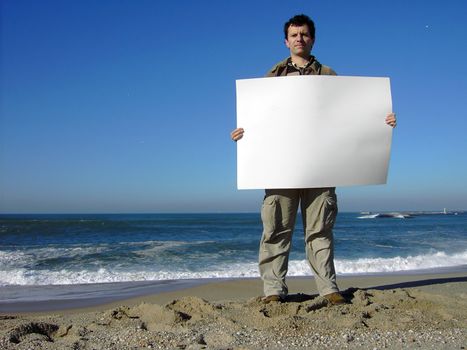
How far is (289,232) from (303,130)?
0.75 meters

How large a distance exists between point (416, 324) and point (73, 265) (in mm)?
7750

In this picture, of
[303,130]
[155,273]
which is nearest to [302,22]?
[303,130]

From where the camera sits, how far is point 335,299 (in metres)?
2.99

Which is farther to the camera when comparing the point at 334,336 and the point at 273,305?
the point at 273,305

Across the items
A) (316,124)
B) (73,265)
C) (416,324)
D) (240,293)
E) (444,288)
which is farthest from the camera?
(73,265)

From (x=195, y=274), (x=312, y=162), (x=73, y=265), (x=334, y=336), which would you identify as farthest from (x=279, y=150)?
(x=73, y=265)

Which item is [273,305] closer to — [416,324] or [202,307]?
[202,307]

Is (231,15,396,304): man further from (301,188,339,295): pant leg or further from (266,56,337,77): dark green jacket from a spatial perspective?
(266,56,337,77): dark green jacket

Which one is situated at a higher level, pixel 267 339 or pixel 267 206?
pixel 267 206

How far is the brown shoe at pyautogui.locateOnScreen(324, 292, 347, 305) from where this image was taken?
297 cm

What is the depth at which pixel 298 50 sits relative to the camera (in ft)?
10.7

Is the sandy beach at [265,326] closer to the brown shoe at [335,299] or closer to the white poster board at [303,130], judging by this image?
the brown shoe at [335,299]

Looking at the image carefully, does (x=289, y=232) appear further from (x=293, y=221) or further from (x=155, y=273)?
(x=155, y=273)

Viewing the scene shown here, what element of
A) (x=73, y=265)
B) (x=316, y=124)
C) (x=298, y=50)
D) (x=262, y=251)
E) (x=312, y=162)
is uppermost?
(x=298, y=50)
